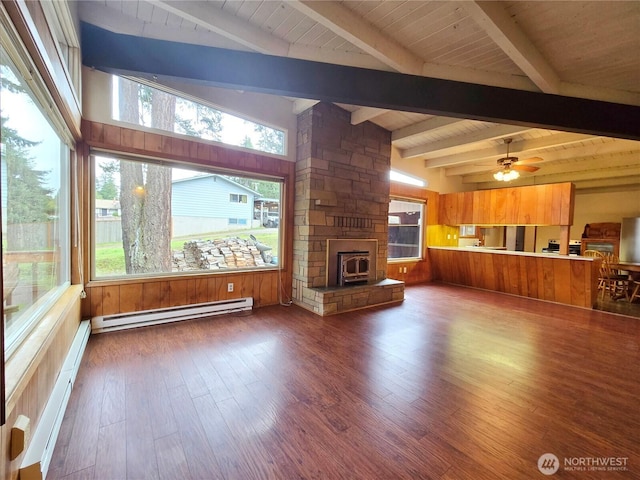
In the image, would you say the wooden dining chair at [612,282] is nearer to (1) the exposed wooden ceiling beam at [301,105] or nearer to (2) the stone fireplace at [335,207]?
(2) the stone fireplace at [335,207]

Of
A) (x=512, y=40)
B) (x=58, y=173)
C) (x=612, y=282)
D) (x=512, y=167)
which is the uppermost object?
(x=512, y=40)

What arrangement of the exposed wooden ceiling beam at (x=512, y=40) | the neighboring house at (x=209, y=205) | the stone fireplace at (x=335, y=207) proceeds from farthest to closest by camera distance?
the stone fireplace at (x=335, y=207)
the neighboring house at (x=209, y=205)
the exposed wooden ceiling beam at (x=512, y=40)

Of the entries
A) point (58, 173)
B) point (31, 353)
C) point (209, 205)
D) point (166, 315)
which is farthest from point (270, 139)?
point (31, 353)

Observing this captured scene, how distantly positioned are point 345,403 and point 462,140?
464cm

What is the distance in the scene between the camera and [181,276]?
11.1 feet

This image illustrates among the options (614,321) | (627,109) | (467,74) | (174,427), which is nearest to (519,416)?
(174,427)

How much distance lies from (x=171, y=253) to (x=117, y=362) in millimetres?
1392

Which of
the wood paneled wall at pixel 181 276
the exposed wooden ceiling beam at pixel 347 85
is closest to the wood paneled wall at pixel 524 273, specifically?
the exposed wooden ceiling beam at pixel 347 85

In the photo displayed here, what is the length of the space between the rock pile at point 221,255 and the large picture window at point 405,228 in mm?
3074

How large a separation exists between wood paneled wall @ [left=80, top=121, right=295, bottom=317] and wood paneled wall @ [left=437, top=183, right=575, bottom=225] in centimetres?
432

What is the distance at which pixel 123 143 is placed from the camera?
9.63 feet

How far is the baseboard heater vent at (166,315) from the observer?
2.94m

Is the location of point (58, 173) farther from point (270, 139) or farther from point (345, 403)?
point (345, 403)

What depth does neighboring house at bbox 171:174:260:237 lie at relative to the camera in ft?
11.2
